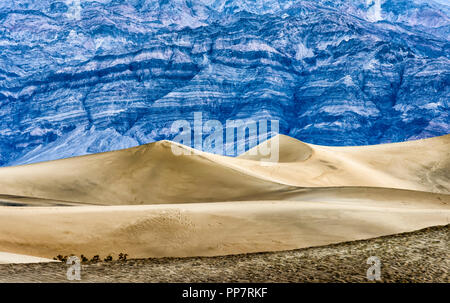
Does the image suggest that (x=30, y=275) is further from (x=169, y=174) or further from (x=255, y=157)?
(x=255, y=157)

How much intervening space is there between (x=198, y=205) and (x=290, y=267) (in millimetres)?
15154

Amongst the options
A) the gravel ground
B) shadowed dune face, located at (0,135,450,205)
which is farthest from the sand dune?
shadowed dune face, located at (0,135,450,205)

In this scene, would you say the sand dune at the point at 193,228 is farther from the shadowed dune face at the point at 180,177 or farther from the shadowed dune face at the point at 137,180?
the shadowed dune face at the point at 137,180

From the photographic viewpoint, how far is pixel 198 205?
25.3 metres

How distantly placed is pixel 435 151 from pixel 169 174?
128 ft

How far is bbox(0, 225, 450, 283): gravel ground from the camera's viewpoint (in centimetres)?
959

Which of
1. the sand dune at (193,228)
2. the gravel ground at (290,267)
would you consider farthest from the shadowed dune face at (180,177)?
the gravel ground at (290,267)

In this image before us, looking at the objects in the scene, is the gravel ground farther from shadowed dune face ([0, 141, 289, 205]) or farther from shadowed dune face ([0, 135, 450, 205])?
shadowed dune face ([0, 141, 289, 205])

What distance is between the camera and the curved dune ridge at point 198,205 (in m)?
18.5

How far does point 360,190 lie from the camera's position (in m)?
31.8

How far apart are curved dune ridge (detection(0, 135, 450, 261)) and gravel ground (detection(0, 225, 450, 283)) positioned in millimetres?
6051

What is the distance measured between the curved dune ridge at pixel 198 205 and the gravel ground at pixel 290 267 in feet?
19.9

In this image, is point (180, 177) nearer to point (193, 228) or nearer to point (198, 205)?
point (198, 205)
